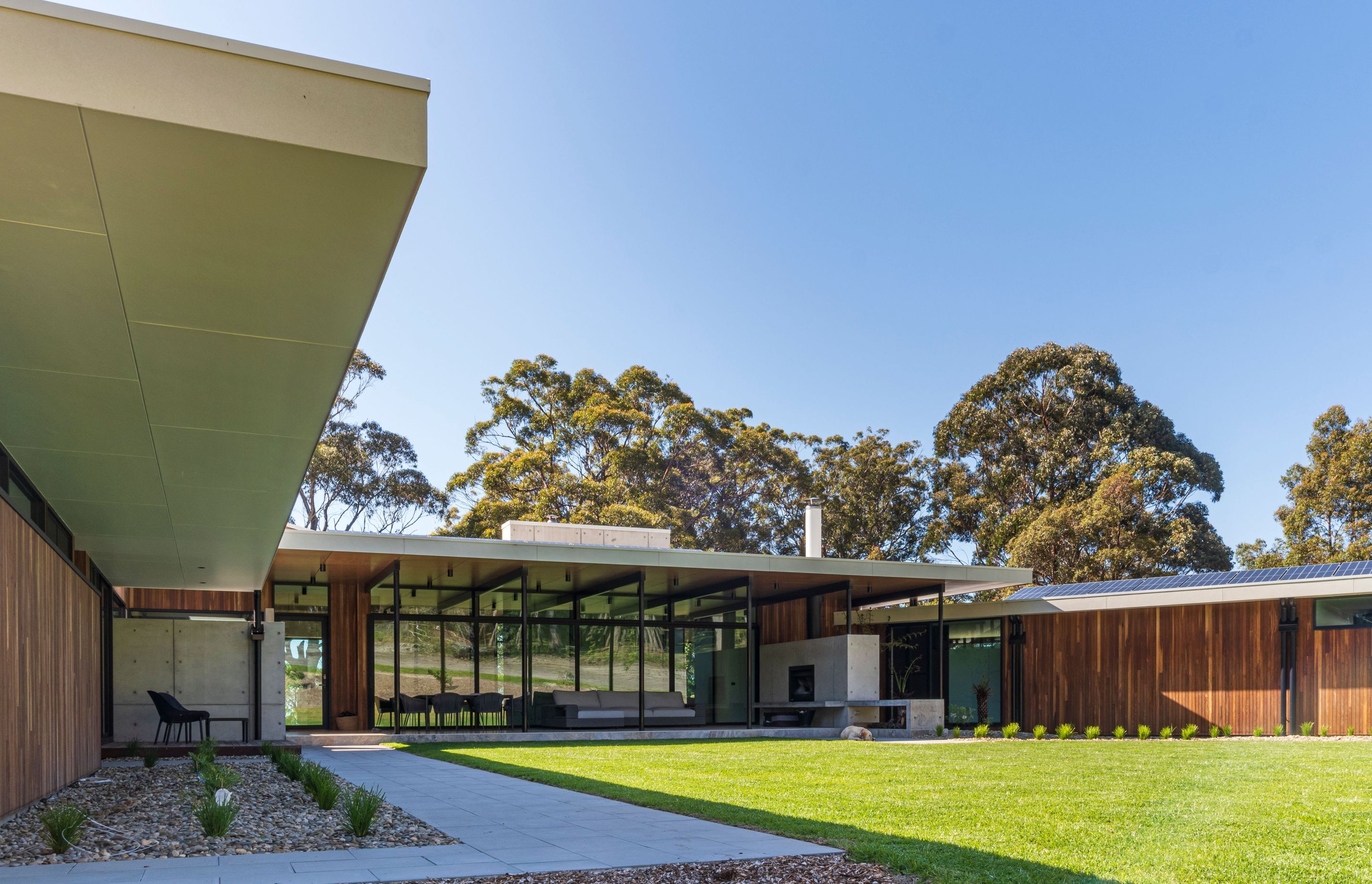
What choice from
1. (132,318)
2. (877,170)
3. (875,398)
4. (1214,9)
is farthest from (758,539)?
(132,318)

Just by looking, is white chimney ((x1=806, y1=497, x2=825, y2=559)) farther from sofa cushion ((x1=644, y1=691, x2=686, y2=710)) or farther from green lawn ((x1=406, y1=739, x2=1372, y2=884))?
green lawn ((x1=406, y1=739, x2=1372, y2=884))

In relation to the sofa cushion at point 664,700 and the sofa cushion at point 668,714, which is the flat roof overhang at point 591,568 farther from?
the sofa cushion at point 668,714

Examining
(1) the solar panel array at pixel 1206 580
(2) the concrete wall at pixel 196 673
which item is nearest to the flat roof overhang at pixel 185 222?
(2) the concrete wall at pixel 196 673

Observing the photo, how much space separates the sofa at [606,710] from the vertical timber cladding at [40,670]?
327 inches

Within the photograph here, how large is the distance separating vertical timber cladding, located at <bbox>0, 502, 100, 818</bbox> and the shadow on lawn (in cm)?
388

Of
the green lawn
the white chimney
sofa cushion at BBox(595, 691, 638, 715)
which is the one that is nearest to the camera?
the green lawn

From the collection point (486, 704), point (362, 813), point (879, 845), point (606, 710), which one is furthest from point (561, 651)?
point (879, 845)

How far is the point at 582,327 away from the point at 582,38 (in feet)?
45.6

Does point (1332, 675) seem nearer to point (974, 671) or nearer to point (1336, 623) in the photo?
point (1336, 623)

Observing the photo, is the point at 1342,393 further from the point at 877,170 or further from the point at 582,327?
the point at 582,327

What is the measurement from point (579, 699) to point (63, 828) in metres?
12.9

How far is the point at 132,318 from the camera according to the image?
12.7 ft

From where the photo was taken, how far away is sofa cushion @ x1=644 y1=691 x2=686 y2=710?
61.5 feet

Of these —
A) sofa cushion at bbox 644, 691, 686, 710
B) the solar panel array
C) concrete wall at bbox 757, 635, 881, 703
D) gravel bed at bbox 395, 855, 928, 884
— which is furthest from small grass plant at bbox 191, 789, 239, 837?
the solar panel array
